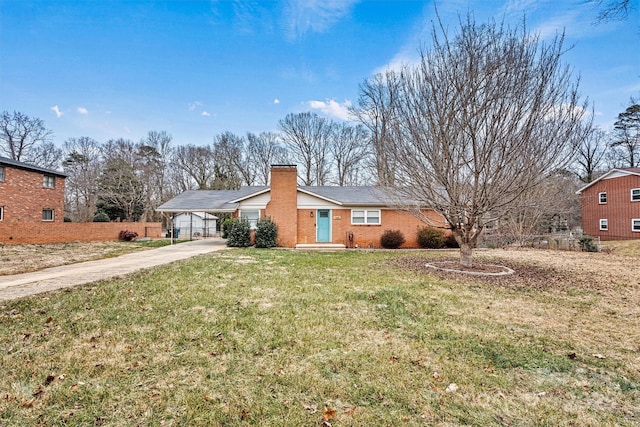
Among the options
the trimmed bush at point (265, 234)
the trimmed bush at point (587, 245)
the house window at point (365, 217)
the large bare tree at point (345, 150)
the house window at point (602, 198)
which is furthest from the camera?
the large bare tree at point (345, 150)

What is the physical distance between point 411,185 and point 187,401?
8.44 meters

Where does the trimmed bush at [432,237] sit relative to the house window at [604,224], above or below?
below

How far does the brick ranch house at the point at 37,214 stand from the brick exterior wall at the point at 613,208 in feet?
118

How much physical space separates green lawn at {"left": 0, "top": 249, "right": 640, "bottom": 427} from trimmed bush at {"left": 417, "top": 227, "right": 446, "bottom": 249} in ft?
35.9

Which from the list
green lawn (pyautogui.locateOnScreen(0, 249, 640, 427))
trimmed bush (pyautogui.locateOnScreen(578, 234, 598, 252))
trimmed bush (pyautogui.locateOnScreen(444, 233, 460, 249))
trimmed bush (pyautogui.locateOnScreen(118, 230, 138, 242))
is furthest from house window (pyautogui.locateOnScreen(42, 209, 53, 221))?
trimmed bush (pyautogui.locateOnScreen(578, 234, 598, 252))

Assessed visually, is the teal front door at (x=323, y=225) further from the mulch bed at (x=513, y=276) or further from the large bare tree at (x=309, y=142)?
the large bare tree at (x=309, y=142)

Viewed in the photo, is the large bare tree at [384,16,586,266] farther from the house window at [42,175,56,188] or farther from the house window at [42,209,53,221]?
the house window at [42,209,53,221]

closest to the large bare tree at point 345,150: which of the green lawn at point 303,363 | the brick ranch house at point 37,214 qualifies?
the brick ranch house at point 37,214

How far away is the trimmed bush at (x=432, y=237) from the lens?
677 inches

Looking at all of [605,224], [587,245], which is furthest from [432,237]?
[605,224]

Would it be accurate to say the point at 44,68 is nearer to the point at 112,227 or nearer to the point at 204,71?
the point at 204,71

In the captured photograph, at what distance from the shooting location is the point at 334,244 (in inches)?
703

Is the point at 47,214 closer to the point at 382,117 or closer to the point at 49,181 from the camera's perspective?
the point at 49,181

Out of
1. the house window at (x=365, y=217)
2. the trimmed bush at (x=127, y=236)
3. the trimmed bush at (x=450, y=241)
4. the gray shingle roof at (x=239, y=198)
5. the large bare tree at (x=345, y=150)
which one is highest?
the large bare tree at (x=345, y=150)
